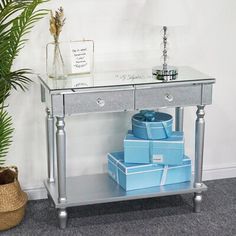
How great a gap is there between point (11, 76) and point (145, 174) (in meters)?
0.89

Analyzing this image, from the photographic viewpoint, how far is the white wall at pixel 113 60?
3.08m

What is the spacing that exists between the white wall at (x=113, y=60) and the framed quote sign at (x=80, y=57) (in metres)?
0.13

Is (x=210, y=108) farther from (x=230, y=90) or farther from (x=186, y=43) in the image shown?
(x=186, y=43)

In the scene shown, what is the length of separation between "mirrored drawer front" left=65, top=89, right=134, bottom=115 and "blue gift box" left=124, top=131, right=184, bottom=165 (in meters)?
0.27

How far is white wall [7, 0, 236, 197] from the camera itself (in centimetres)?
308

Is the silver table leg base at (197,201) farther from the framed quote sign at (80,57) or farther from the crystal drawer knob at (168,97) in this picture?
the framed quote sign at (80,57)

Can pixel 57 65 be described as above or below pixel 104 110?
above

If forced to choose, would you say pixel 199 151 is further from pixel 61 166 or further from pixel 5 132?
pixel 5 132

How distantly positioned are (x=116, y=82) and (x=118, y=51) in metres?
0.42

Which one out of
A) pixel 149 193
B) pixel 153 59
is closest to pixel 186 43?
pixel 153 59

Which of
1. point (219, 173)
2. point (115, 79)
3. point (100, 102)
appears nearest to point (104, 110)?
point (100, 102)

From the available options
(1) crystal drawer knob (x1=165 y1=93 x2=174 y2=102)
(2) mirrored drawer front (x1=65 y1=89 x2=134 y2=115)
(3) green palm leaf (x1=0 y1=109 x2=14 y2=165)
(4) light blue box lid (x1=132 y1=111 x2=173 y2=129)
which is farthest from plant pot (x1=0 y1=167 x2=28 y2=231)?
(1) crystal drawer knob (x1=165 y1=93 x2=174 y2=102)

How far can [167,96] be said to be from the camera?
2836 millimetres

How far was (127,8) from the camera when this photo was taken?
3.13 meters
